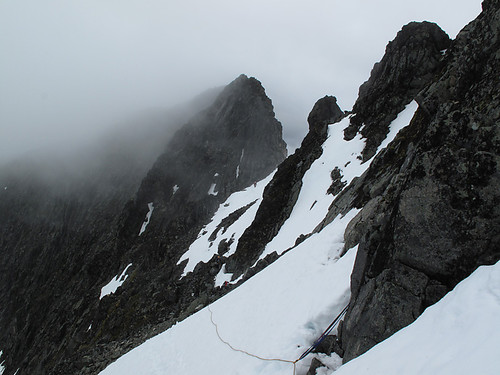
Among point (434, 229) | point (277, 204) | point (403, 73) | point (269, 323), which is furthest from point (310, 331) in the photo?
point (403, 73)

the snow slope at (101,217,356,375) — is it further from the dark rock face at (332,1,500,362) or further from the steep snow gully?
the dark rock face at (332,1,500,362)

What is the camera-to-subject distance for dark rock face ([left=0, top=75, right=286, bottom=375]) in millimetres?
49375

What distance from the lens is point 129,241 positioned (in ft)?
249

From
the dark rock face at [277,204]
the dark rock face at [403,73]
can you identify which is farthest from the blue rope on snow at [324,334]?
the dark rock face at [403,73]

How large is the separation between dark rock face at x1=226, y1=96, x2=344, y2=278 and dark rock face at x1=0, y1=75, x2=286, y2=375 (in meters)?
4.77

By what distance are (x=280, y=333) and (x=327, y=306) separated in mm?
1933

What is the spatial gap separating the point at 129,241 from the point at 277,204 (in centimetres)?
5635

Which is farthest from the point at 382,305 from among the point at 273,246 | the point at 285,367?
the point at 273,246

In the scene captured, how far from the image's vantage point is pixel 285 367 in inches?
315

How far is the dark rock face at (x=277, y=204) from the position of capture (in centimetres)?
3112

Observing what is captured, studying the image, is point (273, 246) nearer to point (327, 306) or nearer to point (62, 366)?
point (327, 306)

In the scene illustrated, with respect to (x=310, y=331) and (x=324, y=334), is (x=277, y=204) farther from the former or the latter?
(x=324, y=334)

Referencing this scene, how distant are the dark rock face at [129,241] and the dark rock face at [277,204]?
4.77 metres

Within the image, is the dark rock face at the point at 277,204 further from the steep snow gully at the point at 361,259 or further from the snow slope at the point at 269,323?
the snow slope at the point at 269,323
